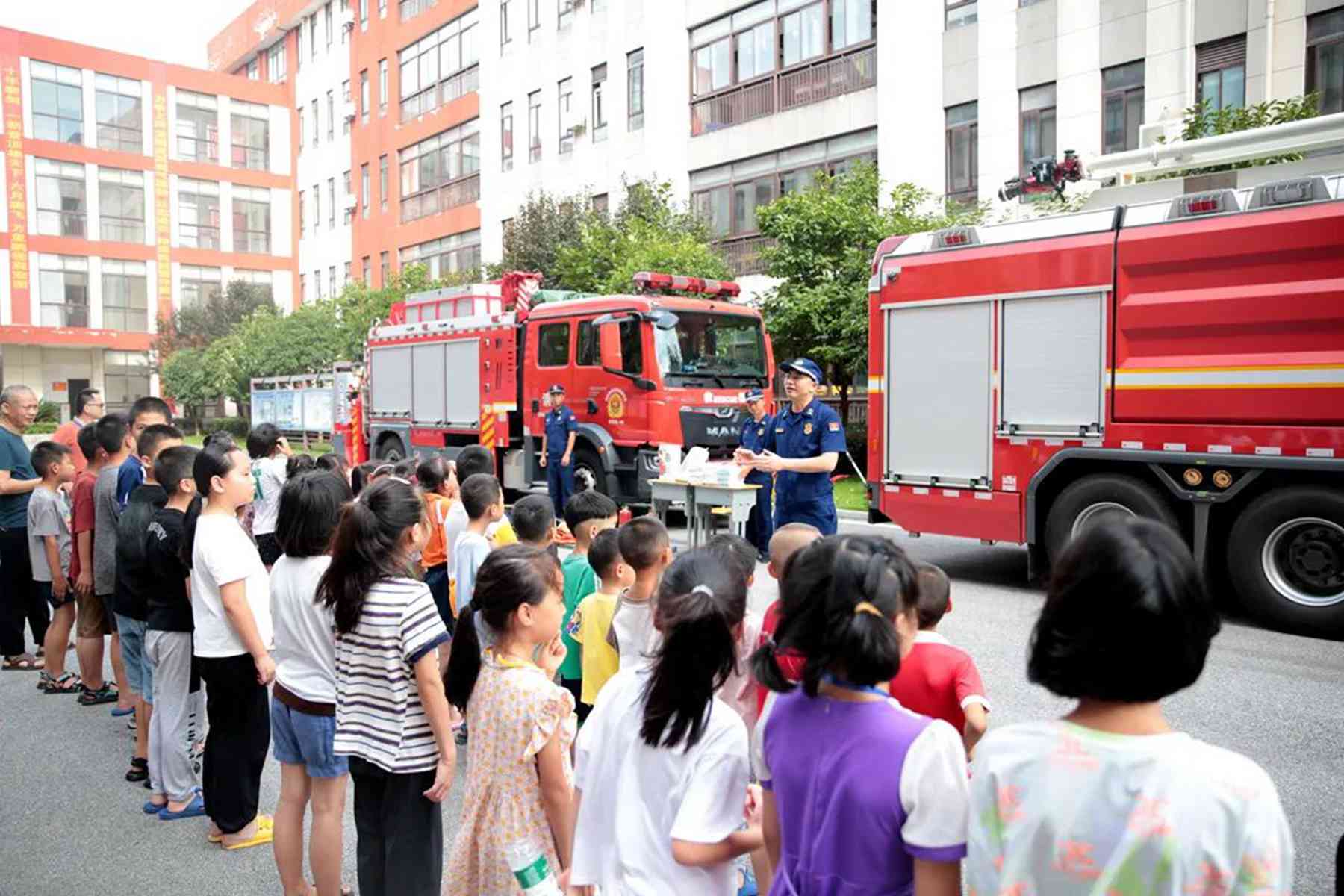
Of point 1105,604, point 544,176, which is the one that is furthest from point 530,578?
point 544,176

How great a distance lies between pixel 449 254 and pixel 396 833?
1348 inches

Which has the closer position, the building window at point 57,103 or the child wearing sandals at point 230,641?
the child wearing sandals at point 230,641

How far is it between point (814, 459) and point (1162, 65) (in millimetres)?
12718

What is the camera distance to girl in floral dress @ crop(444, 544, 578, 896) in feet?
8.94

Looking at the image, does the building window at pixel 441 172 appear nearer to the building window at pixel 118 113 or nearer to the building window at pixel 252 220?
the building window at pixel 252 220

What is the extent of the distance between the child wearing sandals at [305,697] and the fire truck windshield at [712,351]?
8.74 meters

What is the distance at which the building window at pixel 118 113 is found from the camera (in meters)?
48.4

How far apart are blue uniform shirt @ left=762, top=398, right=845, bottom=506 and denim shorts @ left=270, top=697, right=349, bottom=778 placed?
13.8 feet

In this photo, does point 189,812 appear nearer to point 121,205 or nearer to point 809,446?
point 809,446

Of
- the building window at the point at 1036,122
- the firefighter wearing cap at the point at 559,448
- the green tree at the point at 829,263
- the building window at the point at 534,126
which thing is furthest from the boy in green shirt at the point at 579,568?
the building window at the point at 534,126

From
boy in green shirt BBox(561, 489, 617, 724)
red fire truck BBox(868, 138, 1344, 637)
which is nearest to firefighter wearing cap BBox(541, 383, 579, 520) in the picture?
red fire truck BBox(868, 138, 1344, 637)

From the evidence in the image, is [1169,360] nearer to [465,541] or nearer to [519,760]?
[465,541]

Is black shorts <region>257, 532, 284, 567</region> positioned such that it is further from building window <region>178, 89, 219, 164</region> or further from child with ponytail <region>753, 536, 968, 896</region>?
building window <region>178, 89, 219, 164</region>

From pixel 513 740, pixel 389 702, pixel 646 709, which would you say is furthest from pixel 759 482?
pixel 646 709
